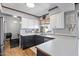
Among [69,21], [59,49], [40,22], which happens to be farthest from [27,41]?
[59,49]

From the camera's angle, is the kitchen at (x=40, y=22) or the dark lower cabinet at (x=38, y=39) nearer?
the kitchen at (x=40, y=22)

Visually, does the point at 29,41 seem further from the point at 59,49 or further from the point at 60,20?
the point at 59,49

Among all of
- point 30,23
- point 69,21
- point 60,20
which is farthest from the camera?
point 30,23

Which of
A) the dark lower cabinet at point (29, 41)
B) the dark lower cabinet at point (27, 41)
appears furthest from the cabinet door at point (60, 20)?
the dark lower cabinet at point (27, 41)

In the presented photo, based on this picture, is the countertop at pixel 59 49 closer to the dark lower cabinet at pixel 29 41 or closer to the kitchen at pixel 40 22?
the kitchen at pixel 40 22

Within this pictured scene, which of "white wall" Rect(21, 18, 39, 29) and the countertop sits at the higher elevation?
"white wall" Rect(21, 18, 39, 29)

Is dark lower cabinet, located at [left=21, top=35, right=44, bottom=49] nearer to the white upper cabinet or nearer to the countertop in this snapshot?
the white upper cabinet

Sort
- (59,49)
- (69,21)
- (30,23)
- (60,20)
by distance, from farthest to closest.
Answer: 1. (30,23)
2. (60,20)
3. (69,21)
4. (59,49)

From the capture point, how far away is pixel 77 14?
1780mm

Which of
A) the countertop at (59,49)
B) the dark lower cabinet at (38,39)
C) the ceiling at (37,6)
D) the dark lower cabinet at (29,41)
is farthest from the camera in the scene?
the dark lower cabinet at (29,41)

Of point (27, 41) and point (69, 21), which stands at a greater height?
point (69, 21)

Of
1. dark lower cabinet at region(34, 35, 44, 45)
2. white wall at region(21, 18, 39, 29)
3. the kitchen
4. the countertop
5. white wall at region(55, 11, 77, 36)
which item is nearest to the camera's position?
the countertop

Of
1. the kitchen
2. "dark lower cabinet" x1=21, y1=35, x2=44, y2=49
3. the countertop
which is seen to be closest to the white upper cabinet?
the kitchen

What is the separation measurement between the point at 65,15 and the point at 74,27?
0.38 meters
